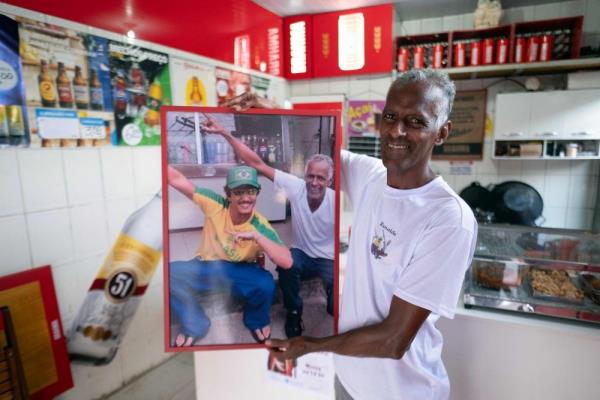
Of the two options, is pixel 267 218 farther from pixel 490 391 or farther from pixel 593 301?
pixel 593 301

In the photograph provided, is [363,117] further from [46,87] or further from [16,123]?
[16,123]

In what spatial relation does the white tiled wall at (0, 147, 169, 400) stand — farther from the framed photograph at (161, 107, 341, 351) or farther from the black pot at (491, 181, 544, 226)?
the black pot at (491, 181, 544, 226)

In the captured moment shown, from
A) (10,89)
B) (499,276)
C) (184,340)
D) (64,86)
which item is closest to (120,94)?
(64,86)

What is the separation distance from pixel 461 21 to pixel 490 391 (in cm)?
366

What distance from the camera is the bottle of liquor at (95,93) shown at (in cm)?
219

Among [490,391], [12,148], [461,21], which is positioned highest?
[461,21]

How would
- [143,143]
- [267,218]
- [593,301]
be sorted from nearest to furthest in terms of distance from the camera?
[267,218]
[593,301]
[143,143]

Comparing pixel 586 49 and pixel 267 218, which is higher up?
pixel 586 49

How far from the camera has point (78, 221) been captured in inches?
87.0

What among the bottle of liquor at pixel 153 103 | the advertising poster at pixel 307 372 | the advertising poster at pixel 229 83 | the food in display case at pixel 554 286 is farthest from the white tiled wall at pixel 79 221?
the food in display case at pixel 554 286

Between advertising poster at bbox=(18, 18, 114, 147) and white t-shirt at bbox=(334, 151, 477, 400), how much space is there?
1.75 m

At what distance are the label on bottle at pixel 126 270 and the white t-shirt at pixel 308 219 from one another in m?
1.66

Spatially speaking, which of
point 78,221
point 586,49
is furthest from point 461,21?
point 78,221

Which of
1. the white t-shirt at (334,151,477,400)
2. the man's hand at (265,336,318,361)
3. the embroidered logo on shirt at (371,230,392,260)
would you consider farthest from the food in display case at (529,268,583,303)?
the man's hand at (265,336,318,361)
